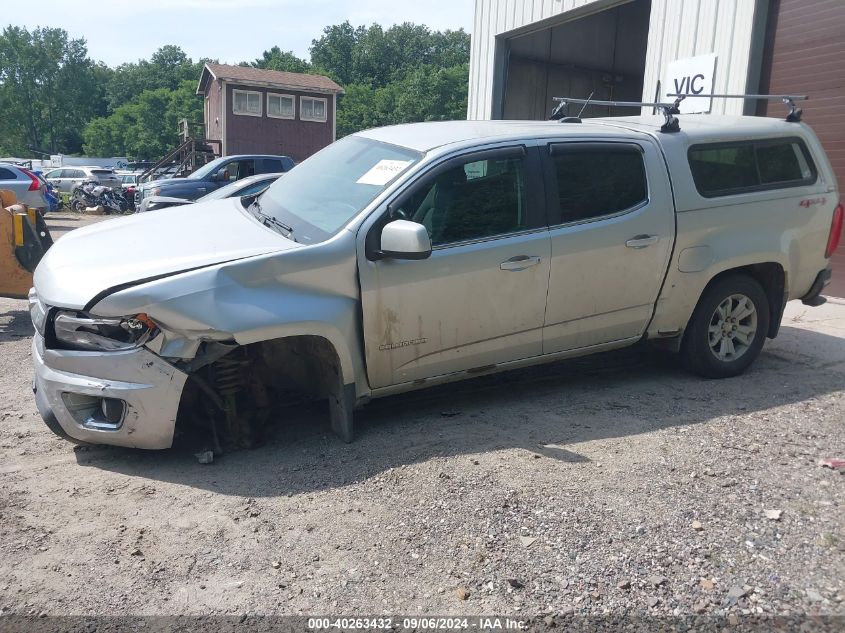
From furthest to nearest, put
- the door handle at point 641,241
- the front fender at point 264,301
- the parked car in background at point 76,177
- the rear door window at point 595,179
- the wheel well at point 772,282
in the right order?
the parked car in background at point 76,177 → the wheel well at point 772,282 → the door handle at point 641,241 → the rear door window at point 595,179 → the front fender at point 264,301

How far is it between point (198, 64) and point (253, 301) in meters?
105

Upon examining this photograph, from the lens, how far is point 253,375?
434 centimetres

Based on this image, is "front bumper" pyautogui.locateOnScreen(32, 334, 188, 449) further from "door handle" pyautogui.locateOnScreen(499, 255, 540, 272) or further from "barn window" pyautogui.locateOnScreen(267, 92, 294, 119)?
"barn window" pyautogui.locateOnScreen(267, 92, 294, 119)

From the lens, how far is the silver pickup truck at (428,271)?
3.90 metres

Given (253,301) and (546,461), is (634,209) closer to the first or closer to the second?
(546,461)

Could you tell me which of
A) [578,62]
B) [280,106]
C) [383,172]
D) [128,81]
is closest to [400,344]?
[383,172]

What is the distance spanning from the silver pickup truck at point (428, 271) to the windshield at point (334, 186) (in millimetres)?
19

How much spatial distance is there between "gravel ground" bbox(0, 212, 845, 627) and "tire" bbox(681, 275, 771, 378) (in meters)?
0.43

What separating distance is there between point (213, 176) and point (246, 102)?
2287 cm

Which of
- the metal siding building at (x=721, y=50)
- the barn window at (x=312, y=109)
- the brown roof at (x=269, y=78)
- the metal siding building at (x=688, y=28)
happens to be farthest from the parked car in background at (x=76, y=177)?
the metal siding building at (x=688, y=28)

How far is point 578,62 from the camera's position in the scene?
1644 centimetres

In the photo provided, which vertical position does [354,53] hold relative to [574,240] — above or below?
above

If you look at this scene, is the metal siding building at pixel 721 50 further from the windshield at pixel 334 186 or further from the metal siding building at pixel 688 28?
the windshield at pixel 334 186

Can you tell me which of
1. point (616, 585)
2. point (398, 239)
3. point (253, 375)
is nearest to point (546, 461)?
point (616, 585)
